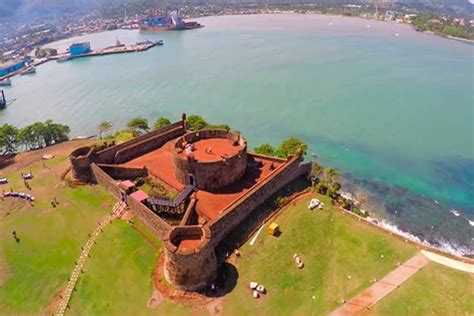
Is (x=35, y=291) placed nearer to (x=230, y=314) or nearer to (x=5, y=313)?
(x=5, y=313)

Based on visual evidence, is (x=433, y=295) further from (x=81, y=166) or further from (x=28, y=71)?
(x=28, y=71)

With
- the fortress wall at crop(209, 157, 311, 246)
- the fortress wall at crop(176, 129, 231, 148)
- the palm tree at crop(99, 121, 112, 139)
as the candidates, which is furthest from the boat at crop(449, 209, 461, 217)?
the palm tree at crop(99, 121, 112, 139)

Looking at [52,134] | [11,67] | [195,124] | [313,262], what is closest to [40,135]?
[52,134]

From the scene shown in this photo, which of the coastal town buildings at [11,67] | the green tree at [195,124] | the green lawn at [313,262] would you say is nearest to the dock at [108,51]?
the coastal town buildings at [11,67]

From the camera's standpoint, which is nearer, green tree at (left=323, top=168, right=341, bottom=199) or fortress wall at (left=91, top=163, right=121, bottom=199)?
fortress wall at (left=91, top=163, right=121, bottom=199)

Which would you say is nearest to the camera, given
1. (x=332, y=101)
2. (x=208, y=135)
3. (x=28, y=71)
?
(x=208, y=135)

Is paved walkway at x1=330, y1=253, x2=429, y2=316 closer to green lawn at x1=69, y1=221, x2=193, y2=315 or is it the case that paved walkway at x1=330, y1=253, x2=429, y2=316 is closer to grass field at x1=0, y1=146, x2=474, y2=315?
grass field at x1=0, y1=146, x2=474, y2=315
